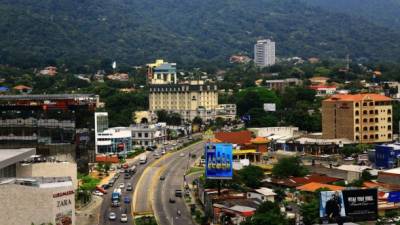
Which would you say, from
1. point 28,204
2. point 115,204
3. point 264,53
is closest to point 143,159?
point 115,204

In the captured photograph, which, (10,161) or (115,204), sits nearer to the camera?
(10,161)

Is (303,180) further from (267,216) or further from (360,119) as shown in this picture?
(360,119)

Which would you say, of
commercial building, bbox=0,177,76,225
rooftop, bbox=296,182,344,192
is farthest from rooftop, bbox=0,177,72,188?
rooftop, bbox=296,182,344,192

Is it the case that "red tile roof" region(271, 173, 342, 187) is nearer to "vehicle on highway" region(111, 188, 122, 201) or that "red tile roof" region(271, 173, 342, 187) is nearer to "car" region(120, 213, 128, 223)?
"vehicle on highway" region(111, 188, 122, 201)

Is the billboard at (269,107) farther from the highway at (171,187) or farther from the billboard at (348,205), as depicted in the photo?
the billboard at (348,205)

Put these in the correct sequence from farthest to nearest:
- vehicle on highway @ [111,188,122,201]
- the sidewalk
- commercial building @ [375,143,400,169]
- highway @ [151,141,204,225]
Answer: commercial building @ [375,143,400,169] → vehicle on highway @ [111,188,122,201] → highway @ [151,141,204,225] → the sidewalk

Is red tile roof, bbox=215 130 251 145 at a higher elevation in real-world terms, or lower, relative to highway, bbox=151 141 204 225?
higher

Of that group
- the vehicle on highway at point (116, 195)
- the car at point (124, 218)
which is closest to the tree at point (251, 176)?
the vehicle on highway at point (116, 195)
